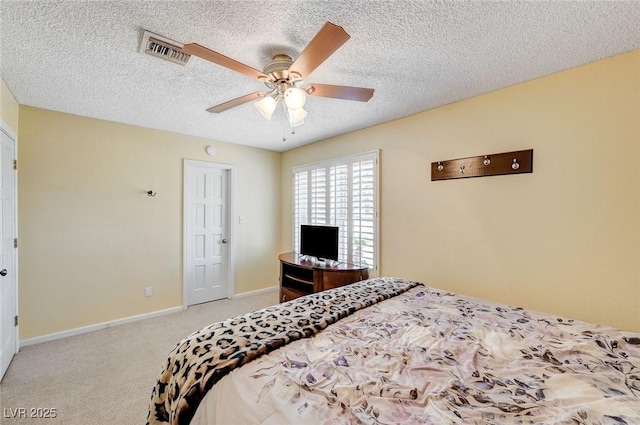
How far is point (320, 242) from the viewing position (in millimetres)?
3643

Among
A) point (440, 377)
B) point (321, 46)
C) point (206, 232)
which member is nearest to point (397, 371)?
point (440, 377)

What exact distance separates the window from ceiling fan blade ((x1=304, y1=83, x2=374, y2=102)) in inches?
59.2

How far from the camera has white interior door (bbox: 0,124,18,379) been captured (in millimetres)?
2285

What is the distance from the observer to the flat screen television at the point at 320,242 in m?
3.47

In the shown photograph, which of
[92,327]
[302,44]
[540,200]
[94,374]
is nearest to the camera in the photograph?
[302,44]

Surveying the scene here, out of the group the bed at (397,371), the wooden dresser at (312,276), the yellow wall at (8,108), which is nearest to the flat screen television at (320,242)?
the wooden dresser at (312,276)

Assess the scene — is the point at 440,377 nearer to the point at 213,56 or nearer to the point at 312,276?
the point at 213,56

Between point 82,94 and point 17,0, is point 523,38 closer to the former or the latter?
point 17,0

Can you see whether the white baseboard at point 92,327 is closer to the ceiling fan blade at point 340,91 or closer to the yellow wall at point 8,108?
the yellow wall at point 8,108

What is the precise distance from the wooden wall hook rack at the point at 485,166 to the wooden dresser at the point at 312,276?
1.40m

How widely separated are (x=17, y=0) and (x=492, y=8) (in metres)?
2.51

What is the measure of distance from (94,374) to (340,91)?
3075 millimetres

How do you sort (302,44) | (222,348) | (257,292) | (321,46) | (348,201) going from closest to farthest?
1. (222,348)
2. (321,46)
3. (302,44)
4. (348,201)
5. (257,292)

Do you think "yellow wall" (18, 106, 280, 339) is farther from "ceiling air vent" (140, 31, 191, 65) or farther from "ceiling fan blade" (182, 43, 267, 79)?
"ceiling fan blade" (182, 43, 267, 79)
